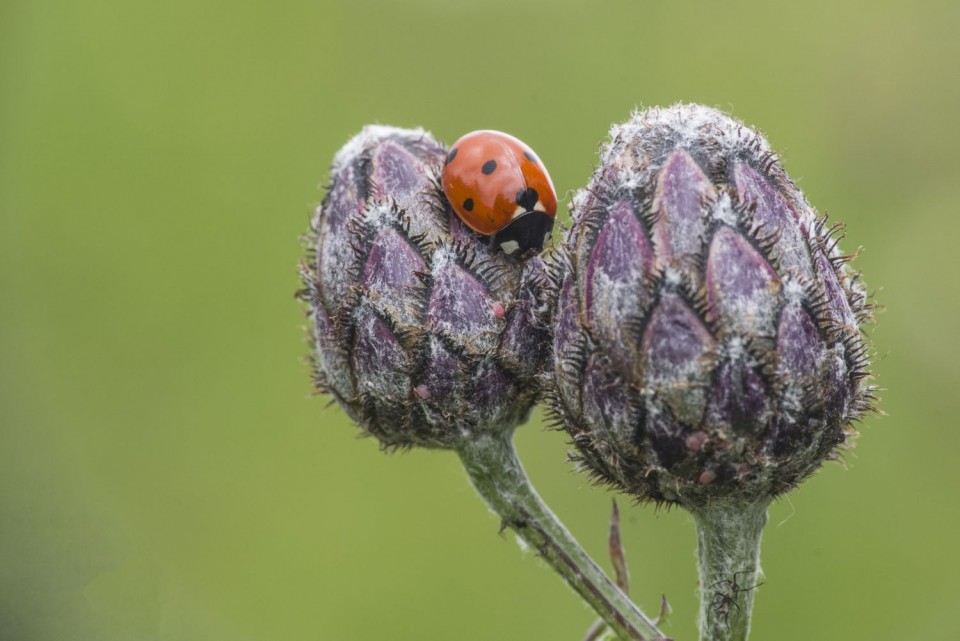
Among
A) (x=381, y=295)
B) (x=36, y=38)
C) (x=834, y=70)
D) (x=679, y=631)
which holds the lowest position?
(x=679, y=631)

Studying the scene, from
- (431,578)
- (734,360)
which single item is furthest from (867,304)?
(431,578)

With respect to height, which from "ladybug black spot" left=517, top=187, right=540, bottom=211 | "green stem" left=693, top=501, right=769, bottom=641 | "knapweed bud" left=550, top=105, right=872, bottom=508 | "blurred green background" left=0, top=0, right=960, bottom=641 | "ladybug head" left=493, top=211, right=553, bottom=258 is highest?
"blurred green background" left=0, top=0, right=960, bottom=641

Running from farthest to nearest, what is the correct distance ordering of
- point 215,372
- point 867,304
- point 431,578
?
point 215,372
point 431,578
point 867,304

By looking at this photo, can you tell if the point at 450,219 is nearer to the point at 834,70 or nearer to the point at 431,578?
the point at 431,578

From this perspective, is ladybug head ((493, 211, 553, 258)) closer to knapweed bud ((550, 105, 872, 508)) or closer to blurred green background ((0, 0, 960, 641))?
knapweed bud ((550, 105, 872, 508))

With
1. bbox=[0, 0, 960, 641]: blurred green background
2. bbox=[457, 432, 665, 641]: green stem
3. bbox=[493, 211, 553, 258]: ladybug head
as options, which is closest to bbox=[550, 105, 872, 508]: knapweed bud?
bbox=[493, 211, 553, 258]: ladybug head

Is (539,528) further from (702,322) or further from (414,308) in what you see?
(702,322)
